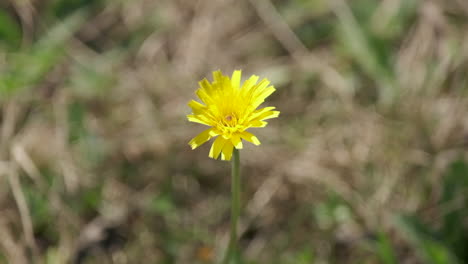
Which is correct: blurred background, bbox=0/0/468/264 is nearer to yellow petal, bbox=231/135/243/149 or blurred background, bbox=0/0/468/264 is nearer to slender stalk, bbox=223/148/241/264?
slender stalk, bbox=223/148/241/264

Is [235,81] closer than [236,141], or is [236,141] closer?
[236,141]

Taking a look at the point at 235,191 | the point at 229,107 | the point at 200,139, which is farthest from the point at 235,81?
the point at 235,191

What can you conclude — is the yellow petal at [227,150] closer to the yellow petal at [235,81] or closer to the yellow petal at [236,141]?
the yellow petal at [236,141]

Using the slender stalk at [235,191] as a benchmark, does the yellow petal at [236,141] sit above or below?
above

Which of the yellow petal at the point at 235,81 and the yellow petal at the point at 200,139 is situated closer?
the yellow petal at the point at 200,139

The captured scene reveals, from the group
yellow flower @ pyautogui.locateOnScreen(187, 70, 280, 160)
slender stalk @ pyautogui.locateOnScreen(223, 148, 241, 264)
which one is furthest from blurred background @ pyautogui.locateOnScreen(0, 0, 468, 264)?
yellow flower @ pyautogui.locateOnScreen(187, 70, 280, 160)

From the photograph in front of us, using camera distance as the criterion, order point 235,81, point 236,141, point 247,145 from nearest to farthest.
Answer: point 236,141
point 235,81
point 247,145

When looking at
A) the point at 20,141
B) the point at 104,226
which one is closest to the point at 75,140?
the point at 20,141

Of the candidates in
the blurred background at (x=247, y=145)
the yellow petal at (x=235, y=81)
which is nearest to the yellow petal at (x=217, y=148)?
the yellow petal at (x=235, y=81)

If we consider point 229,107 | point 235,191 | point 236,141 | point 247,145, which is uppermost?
point 247,145

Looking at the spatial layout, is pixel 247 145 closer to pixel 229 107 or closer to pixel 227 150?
pixel 229 107
